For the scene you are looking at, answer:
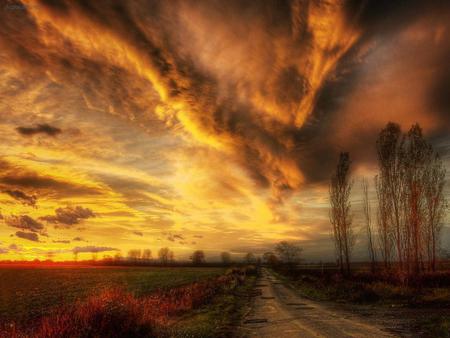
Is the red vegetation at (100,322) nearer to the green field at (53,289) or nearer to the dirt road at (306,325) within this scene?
the green field at (53,289)

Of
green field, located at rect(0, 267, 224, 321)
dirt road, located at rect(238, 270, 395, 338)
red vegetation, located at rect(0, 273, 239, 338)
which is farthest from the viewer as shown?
green field, located at rect(0, 267, 224, 321)

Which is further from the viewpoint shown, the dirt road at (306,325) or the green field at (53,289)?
the green field at (53,289)

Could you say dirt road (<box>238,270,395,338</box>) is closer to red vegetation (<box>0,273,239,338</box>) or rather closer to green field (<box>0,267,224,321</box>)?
red vegetation (<box>0,273,239,338</box>)

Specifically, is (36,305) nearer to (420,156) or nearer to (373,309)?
(373,309)

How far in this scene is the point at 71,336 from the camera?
336 inches

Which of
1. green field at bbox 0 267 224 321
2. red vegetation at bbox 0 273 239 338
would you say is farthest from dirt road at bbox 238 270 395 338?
green field at bbox 0 267 224 321

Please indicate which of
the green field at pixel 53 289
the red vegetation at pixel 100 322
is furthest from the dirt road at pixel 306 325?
the green field at pixel 53 289

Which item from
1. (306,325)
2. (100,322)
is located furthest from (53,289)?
(100,322)

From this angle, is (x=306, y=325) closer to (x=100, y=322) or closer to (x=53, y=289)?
(x=100, y=322)

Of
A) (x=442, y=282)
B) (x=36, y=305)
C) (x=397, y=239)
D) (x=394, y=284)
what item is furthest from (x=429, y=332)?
(x=36, y=305)

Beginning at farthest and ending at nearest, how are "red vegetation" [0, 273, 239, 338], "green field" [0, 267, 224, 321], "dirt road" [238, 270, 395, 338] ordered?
1. "green field" [0, 267, 224, 321]
2. "dirt road" [238, 270, 395, 338]
3. "red vegetation" [0, 273, 239, 338]

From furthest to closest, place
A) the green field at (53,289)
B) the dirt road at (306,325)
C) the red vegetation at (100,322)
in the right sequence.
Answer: the green field at (53,289) < the dirt road at (306,325) < the red vegetation at (100,322)

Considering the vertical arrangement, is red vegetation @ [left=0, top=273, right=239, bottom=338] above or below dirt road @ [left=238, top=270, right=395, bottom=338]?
above

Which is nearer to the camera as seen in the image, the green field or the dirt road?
the dirt road
